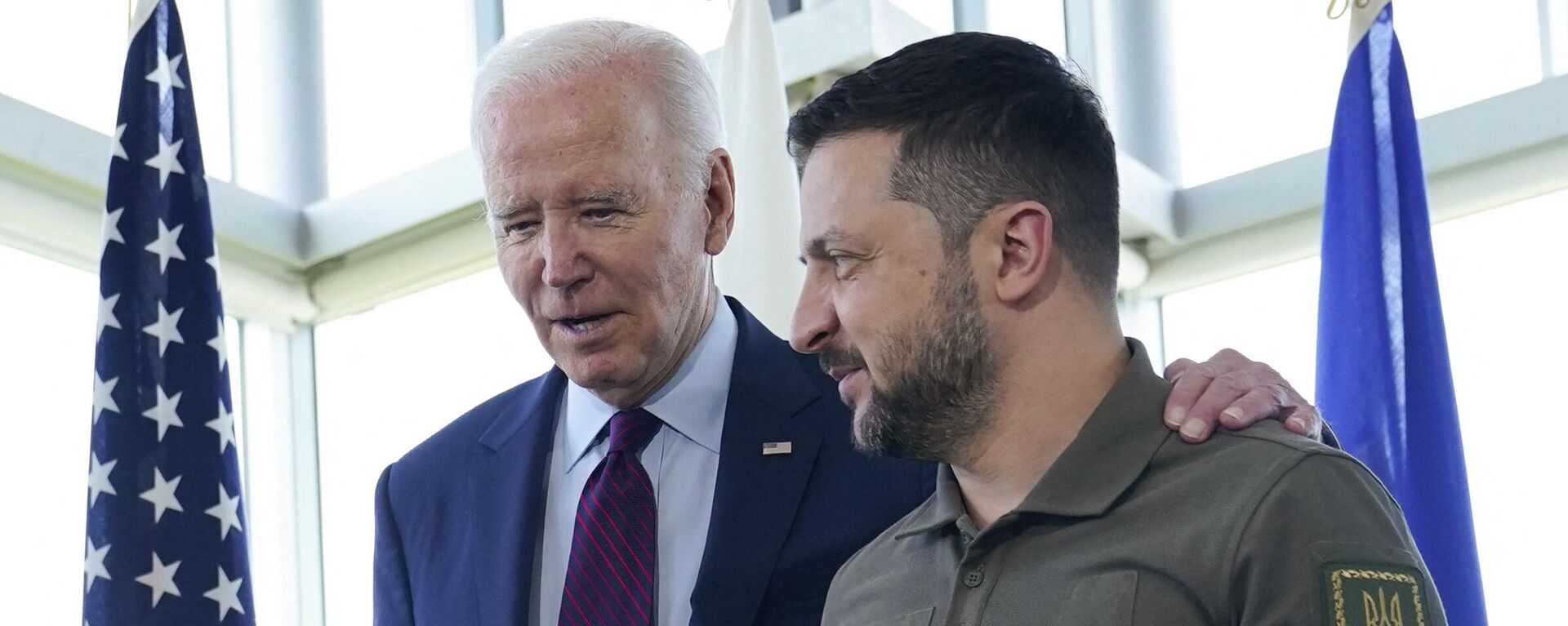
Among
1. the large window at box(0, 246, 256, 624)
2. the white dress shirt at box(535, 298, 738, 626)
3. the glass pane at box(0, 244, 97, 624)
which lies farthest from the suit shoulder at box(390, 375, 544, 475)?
the glass pane at box(0, 244, 97, 624)

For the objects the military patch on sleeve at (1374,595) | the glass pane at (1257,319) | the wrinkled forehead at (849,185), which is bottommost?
the military patch on sleeve at (1374,595)

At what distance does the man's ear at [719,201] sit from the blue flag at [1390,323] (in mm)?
1331

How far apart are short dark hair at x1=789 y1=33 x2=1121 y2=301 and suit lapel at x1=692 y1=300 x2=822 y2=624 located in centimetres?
59

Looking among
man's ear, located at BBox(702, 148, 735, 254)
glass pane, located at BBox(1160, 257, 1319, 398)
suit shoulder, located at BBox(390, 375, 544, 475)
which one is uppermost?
glass pane, located at BBox(1160, 257, 1319, 398)

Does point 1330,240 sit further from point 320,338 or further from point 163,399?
point 320,338

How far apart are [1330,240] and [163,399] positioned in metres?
2.17

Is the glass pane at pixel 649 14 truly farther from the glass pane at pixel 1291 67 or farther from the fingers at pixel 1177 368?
the fingers at pixel 1177 368

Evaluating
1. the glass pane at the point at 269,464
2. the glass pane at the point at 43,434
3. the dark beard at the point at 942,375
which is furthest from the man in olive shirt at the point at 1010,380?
the glass pane at the point at 269,464

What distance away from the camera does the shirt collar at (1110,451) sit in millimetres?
1899

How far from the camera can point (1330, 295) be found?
3.61m

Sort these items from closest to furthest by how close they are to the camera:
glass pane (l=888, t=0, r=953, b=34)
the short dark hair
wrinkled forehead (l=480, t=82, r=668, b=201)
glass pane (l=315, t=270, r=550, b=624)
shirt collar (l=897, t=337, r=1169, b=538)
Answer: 1. shirt collar (l=897, t=337, r=1169, b=538)
2. the short dark hair
3. wrinkled forehead (l=480, t=82, r=668, b=201)
4. glass pane (l=888, t=0, r=953, b=34)
5. glass pane (l=315, t=270, r=550, b=624)

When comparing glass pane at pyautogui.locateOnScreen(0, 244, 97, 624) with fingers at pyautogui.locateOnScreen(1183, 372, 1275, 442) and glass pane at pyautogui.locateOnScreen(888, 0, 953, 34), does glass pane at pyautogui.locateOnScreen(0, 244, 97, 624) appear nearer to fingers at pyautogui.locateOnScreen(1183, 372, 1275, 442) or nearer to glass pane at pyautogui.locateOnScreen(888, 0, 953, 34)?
glass pane at pyautogui.locateOnScreen(888, 0, 953, 34)

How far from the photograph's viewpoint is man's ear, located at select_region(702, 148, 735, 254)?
9.11ft

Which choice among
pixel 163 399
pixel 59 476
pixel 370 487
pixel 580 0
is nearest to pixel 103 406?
pixel 163 399
